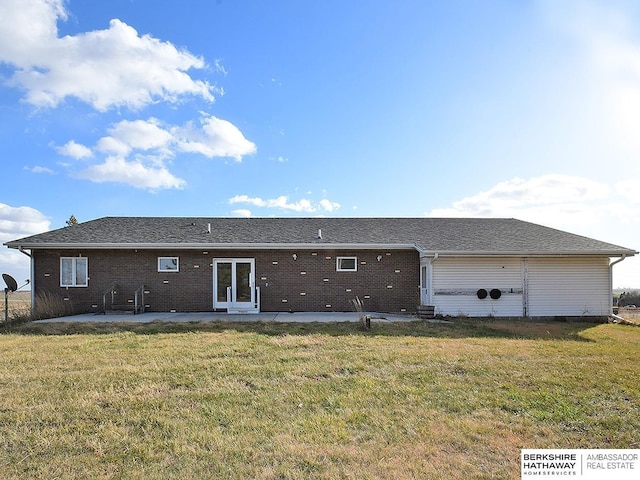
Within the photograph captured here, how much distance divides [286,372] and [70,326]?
8295 millimetres

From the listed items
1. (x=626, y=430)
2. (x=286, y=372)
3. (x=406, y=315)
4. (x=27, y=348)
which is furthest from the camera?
(x=406, y=315)

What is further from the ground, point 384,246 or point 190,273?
point 384,246

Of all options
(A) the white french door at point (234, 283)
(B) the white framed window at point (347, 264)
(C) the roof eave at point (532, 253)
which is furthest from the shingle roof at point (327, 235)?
(A) the white french door at point (234, 283)

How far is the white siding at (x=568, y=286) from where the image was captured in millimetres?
13602

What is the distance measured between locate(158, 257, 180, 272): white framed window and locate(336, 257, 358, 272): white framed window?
6.07m

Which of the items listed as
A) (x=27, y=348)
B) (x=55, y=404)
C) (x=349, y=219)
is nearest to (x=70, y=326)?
(x=27, y=348)

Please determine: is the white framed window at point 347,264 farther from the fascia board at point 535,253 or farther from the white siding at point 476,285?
the white siding at point 476,285

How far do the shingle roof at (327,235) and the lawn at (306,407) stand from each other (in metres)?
5.70

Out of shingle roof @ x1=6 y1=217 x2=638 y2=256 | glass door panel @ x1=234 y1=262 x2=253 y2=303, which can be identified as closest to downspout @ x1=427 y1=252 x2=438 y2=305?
shingle roof @ x1=6 y1=217 x2=638 y2=256

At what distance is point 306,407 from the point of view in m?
4.78

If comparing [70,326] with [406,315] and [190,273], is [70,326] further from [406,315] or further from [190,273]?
[406,315]

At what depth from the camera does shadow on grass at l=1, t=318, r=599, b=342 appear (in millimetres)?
9938

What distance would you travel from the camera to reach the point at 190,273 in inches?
572

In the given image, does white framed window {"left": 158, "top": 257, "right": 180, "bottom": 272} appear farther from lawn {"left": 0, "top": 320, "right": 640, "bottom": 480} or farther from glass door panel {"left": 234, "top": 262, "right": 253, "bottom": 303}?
lawn {"left": 0, "top": 320, "right": 640, "bottom": 480}
